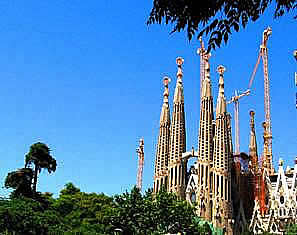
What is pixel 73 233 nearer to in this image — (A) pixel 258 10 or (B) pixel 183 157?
(A) pixel 258 10

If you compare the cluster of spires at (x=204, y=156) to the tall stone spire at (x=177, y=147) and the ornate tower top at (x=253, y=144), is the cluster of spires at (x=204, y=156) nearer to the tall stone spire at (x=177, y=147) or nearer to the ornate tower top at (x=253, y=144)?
the tall stone spire at (x=177, y=147)

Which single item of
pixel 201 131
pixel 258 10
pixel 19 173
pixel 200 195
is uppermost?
pixel 201 131

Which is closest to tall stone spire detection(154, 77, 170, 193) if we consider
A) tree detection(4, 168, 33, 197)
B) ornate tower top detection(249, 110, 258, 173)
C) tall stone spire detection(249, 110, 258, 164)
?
ornate tower top detection(249, 110, 258, 173)

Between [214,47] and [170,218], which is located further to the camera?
[170,218]

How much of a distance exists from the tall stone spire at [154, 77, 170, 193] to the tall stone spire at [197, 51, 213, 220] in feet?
13.8

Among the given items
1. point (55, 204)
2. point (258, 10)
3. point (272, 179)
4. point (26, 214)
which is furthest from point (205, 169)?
point (258, 10)

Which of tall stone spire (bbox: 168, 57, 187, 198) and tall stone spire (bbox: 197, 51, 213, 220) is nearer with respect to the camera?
tall stone spire (bbox: 197, 51, 213, 220)

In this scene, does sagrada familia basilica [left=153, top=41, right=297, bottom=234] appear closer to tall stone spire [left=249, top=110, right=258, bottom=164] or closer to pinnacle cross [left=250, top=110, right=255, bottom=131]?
tall stone spire [left=249, top=110, right=258, bottom=164]

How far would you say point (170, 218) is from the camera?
2975 cm

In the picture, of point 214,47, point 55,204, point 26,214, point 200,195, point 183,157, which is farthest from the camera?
point 183,157

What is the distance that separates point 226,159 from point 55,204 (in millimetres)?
19598

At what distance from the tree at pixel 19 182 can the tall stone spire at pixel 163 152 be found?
26648 mm

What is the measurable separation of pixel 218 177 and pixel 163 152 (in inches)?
294

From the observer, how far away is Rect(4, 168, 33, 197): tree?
27.0 m
